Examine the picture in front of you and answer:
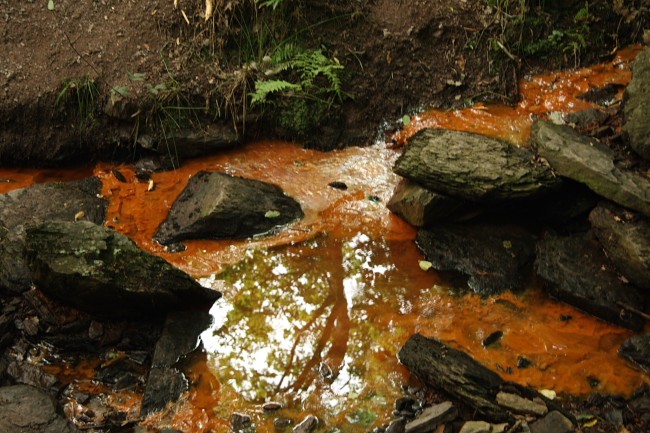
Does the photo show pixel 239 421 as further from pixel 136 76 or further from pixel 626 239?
pixel 136 76

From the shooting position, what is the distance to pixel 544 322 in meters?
5.03

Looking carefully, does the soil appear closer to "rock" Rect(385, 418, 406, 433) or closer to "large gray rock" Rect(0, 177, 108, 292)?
"large gray rock" Rect(0, 177, 108, 292)

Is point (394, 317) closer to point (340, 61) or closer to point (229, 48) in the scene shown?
point (340, 61)

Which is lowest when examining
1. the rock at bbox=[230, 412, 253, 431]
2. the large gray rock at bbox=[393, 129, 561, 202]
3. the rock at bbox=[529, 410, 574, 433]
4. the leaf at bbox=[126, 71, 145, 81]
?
the rock at bbox=[230, 412, 253, 431]

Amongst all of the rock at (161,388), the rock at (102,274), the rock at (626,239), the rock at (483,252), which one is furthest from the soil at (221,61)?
the rock at (161,388)

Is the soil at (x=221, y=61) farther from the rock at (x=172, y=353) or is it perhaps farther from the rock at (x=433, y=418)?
the rock at (x=433, y=418)

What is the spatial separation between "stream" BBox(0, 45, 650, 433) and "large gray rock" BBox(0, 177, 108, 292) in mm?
172

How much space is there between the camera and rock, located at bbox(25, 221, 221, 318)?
4.66m

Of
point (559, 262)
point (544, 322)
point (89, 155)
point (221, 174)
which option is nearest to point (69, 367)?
point (221, 174)

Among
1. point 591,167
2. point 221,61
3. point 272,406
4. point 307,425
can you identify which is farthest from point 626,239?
point 221,61

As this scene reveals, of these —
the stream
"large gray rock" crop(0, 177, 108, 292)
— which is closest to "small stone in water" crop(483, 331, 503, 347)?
the stream

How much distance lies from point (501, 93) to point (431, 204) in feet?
7.30

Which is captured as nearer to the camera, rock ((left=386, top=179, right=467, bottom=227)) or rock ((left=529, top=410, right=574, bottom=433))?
rock ((left=529, top=410, right=574, bottom=433))

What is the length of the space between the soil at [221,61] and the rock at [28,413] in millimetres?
3116
